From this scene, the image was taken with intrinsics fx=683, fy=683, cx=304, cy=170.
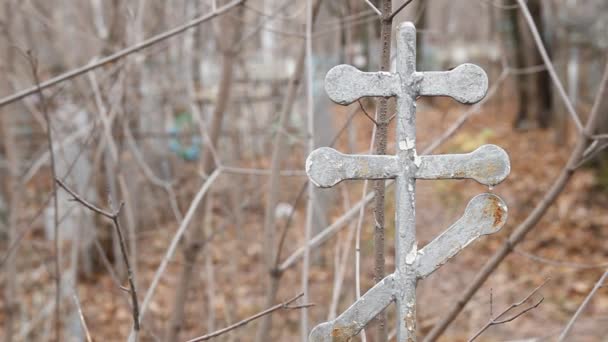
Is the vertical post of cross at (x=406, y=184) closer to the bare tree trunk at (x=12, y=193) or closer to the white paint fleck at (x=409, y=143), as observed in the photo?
the white paint fleck at (x=409, y=143)

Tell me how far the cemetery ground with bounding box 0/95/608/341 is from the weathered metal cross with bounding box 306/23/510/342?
6.12 ft

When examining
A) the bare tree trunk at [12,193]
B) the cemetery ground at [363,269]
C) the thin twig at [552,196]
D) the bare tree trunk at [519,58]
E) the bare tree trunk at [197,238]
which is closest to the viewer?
the thin twig at [552,196]

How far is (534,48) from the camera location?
10.2 m

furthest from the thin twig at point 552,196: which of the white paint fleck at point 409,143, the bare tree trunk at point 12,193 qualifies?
the bare tree trunk at point 12,193

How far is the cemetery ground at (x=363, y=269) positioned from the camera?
4293 millimetres

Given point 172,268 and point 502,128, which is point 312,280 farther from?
point 502,128

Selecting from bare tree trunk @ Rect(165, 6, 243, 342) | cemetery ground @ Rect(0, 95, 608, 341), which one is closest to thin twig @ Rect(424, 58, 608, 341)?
bare tree trunk @ Rect(165, 6, 243, 342)

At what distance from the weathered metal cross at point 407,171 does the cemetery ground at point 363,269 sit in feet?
6.12

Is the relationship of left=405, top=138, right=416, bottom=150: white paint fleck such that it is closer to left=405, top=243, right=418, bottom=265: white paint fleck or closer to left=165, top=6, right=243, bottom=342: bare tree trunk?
left=405, top=243, right=418, bottom=265: white paint fleck

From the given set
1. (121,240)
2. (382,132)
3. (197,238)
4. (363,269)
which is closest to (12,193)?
(197,238)

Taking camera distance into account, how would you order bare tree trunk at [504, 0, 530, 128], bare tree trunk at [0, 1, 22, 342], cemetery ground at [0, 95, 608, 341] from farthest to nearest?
1. bare tree trunk at [504, 0, 530, 128]
2. cemetery ground at [0, 95, 608, 341]
3. bare tree trunk at [0, 1, 22, 342]

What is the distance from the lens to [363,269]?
327 centimetres

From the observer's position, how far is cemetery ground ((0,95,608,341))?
4.29 meters

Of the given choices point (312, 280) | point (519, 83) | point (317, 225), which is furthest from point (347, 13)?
point (519, 83)
